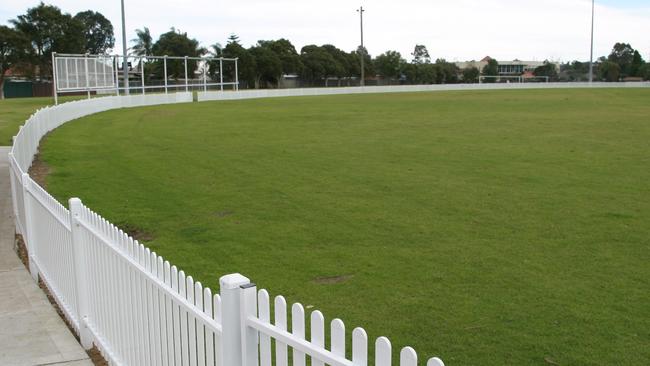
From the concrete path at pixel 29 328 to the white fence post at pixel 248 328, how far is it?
2745 millimetres

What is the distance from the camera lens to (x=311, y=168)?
15.1 m

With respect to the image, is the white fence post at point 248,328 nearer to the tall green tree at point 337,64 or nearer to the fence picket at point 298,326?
the fence picket at point 298,326

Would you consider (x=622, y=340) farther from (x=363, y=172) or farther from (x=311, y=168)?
(x=311, y=168)

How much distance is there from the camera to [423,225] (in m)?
9.46

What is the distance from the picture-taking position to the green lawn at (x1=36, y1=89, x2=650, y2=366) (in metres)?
5.89

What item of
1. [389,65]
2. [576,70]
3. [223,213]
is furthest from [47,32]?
[576,70]

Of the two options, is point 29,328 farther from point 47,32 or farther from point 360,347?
point 47,32

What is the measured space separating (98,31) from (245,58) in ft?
186

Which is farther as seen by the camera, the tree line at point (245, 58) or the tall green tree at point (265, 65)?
the tall green tree at point (265, 65)

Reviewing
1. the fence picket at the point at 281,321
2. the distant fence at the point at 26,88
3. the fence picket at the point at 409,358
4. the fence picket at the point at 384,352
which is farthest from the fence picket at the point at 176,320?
the distant fence at the point at 26,88

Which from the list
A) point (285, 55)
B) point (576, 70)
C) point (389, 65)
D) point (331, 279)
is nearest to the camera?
point (331, 279)

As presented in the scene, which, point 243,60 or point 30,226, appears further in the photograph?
point 243,60

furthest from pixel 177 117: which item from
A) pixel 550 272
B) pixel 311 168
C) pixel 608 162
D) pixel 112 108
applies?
pixel 550 272

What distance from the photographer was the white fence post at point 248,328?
10.1ft
